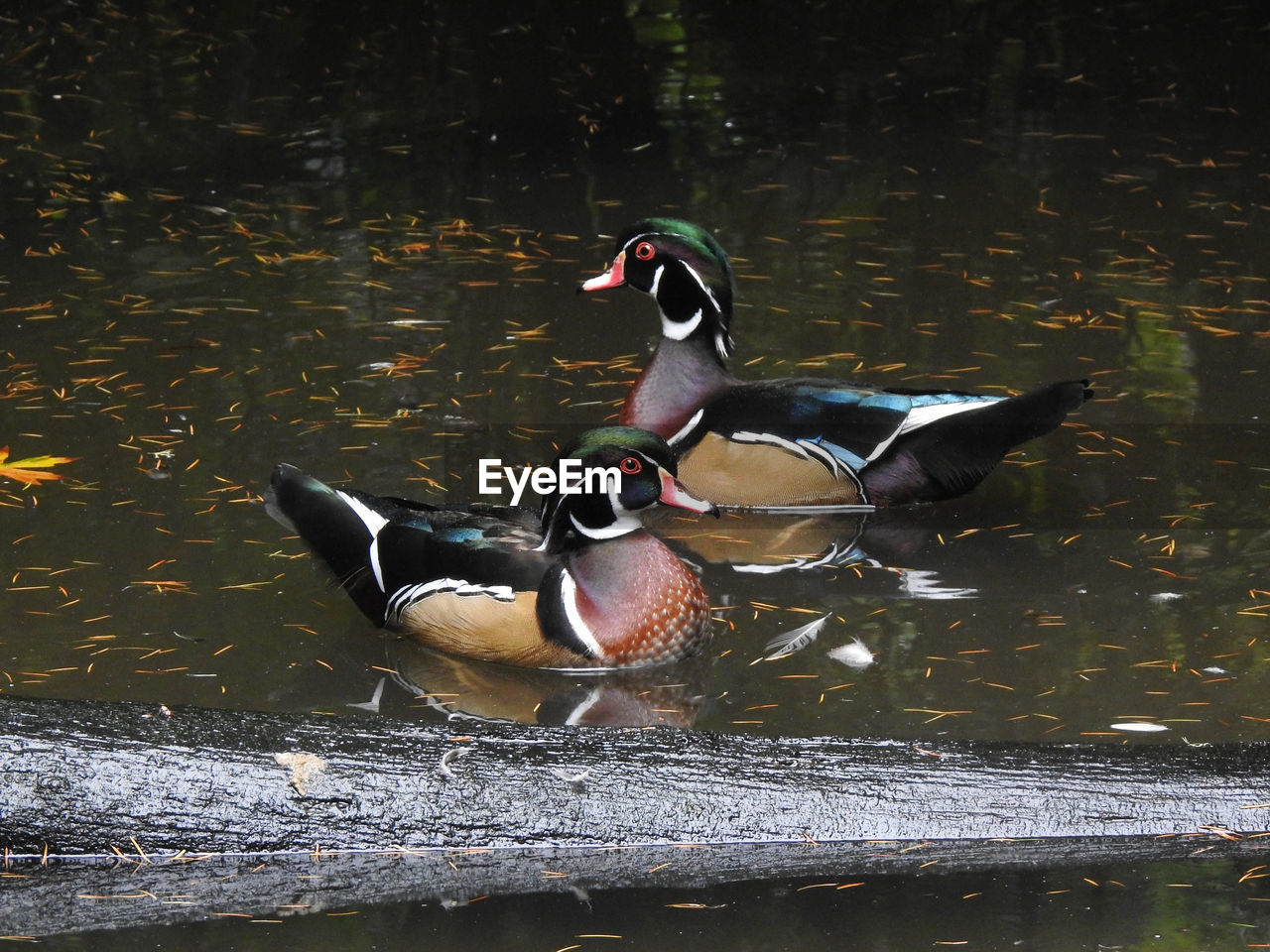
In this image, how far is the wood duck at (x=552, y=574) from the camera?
469cm

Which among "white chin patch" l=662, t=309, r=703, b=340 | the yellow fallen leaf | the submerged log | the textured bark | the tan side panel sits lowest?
the textured bark

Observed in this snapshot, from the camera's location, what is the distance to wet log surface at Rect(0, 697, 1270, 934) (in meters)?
3.40

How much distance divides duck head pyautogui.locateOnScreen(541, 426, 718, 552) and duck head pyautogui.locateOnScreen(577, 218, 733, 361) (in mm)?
1293

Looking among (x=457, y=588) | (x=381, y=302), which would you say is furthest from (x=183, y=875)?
(x=381, y=302)

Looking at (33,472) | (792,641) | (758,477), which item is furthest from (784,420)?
(33,472)

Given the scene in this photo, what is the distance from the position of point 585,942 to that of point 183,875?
853mm

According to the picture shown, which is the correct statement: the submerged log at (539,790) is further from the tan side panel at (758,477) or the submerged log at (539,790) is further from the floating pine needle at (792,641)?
the tan side panel at (758,477)

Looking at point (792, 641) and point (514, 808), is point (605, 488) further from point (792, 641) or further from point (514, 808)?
point (514, 808)

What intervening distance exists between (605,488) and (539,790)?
4.56 feet

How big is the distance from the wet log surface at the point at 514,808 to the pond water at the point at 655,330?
3.4 inches

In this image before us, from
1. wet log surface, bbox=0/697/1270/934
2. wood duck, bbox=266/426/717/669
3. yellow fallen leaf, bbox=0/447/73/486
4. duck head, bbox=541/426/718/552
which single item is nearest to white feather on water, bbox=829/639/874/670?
wood duck, bbox=266/426/717/669

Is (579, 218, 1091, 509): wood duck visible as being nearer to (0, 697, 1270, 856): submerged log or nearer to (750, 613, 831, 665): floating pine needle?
(750, 613, 831, 665): floating pine needle

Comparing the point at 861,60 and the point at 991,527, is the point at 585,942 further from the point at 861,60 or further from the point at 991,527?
the point at 861,60

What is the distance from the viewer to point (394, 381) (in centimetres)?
669
